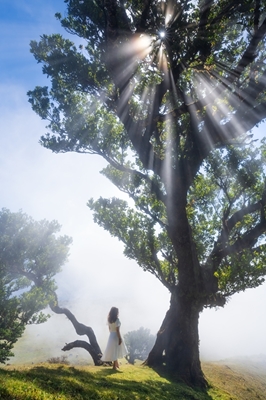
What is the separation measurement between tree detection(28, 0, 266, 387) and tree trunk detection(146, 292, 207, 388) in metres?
0.05

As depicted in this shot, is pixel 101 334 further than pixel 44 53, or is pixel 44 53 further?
pixel 101 334

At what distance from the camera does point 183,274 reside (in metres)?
Result: 14.9

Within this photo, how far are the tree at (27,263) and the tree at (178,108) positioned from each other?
957 centimetres

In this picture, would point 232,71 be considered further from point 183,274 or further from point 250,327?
point 250,327

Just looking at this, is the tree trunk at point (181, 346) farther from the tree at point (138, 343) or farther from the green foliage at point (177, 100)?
the tree at point (138, 343)

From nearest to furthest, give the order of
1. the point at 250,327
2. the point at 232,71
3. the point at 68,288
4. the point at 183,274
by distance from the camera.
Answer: the point at 232,71
the point at 183,274
the point at 250,327
the point at 68,288

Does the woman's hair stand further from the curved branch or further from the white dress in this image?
the curved branch

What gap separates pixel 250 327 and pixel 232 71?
164151 mm

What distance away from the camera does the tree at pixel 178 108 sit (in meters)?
12.6

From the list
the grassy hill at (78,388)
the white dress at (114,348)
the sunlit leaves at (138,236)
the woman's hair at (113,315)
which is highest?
the sunlit leaves at (138,236)

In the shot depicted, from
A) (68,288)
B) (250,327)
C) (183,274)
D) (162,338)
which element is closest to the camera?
(183,274)

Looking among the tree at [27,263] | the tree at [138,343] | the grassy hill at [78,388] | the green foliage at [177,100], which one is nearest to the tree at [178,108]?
the green foliage at [177,100]

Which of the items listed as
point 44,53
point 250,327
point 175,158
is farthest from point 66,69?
point 250,327

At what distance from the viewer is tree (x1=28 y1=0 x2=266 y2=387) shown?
41.3 feet
